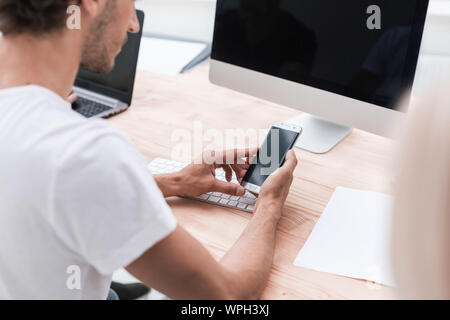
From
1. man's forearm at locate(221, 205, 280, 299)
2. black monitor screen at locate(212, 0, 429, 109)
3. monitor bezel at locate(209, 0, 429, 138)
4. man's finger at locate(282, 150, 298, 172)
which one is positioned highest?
black monitor screen at locate(212, 0, 429, 109)

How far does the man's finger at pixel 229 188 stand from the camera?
2.97 ft

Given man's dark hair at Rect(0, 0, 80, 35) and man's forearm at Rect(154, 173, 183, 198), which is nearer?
man's dark hair at Rect(0, 0, 80, 35)

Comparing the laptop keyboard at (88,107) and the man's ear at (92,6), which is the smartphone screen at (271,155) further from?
the laptop keyboard at (88,107)

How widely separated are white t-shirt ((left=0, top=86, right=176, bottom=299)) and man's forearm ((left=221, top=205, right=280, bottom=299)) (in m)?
0.17

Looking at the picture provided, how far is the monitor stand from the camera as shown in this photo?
3.65 ft

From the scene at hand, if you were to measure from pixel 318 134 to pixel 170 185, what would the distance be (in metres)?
0.43

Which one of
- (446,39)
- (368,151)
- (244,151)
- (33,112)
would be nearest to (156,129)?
(244,151)

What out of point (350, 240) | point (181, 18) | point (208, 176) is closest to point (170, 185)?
point (208, 176)

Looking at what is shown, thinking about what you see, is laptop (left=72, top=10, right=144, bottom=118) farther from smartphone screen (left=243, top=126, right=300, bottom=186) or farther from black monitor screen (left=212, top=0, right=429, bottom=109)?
smartphone screen (left=243, top=126, right=300, bottom=186)

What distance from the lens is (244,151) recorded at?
0.94 meters

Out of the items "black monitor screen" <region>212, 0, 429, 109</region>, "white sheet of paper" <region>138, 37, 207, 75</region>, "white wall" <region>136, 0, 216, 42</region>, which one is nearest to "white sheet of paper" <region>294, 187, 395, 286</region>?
"black monitor screen" <region>212, 0, 429, 109</region>

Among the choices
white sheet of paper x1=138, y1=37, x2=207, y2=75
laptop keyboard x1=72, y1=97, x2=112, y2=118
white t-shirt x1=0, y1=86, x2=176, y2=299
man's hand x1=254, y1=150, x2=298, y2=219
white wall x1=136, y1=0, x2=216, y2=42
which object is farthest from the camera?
white wall x1=136, y1=0, x2=216, y2=42
